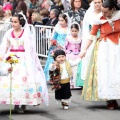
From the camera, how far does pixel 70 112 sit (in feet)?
40.3

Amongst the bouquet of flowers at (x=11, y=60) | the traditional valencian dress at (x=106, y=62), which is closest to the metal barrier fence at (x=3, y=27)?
the traditional valencian dress at (x=106, y=62)

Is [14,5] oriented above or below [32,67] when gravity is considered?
above

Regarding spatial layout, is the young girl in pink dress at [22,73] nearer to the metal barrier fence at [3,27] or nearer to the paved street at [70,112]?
the paved street at [70,112]

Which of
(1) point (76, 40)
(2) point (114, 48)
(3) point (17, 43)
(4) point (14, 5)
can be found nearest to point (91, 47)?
(2) point (114, 48)

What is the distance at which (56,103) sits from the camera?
1334 centimetres

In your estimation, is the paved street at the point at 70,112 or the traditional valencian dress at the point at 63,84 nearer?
the paved street at the point at 70,112

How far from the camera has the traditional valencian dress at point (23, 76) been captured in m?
12.0

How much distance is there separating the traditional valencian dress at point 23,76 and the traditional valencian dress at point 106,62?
0.93 meters

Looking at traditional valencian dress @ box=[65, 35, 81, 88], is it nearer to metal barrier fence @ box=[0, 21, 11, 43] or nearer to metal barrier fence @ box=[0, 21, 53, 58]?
metal barrier fence @ box=[0, 21, 53, 58]

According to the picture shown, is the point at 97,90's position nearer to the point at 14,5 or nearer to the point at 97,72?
the point at 97,72

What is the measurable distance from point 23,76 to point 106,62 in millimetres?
1475

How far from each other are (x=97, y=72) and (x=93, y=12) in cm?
215

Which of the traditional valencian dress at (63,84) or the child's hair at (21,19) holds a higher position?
the child's hair at (21,19)

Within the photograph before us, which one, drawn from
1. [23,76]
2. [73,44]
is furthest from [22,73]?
[73,44]
